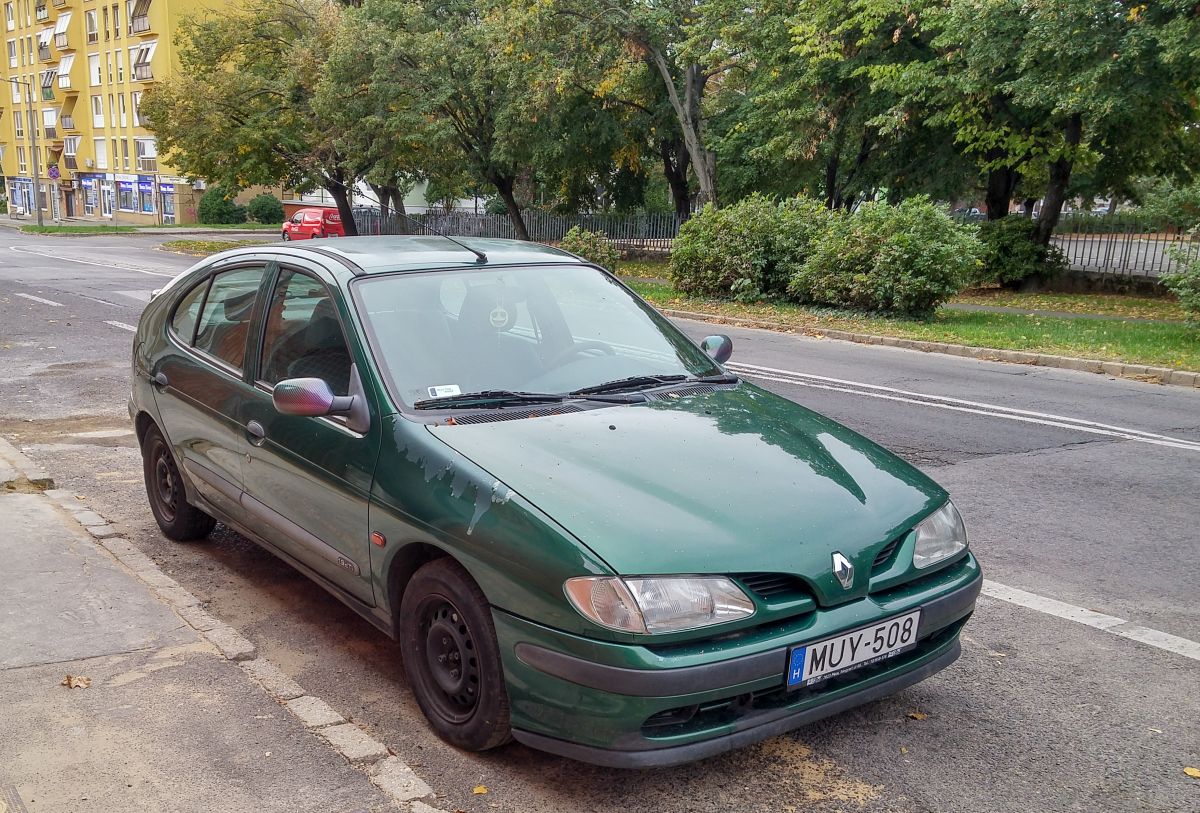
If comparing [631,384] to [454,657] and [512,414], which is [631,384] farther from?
[454,657]

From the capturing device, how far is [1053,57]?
1838 cm

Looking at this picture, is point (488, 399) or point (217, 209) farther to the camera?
point (217, 209)

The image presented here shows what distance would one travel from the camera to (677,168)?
37906 millimetres

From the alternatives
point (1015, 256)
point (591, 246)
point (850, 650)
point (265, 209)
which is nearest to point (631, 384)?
point (850, 650)

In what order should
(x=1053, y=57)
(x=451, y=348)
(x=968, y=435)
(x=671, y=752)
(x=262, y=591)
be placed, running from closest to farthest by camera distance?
(x=671, y=752) → (x=451, y=348) → (x=262, y=591) → (x=968, y=435) → (x=1053, y=57)

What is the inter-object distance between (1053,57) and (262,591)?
706 inches

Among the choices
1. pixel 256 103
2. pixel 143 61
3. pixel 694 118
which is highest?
pixel 143 61

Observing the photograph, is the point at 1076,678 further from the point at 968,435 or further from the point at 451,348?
the point at 968,435

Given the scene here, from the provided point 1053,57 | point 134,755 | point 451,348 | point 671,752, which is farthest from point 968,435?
point 1053,57

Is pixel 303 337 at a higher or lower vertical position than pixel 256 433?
higher

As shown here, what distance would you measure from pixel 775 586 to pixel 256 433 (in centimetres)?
245

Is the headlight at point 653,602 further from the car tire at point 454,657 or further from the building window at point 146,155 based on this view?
the building window at point 146,155

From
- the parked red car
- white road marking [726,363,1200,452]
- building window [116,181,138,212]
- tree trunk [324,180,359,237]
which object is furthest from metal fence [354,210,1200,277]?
building window [116,181,138,212]

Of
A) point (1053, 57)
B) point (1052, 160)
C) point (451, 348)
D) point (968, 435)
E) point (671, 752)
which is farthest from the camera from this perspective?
point (1052, 160)
